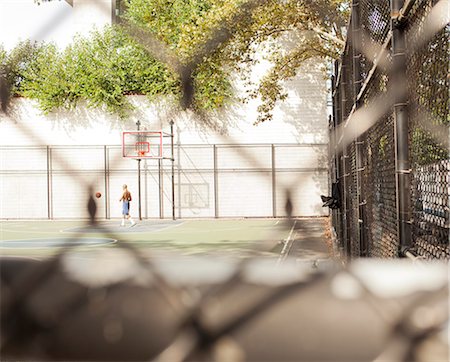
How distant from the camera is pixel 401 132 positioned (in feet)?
6.30

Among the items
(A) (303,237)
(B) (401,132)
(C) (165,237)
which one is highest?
(B) (401,132)

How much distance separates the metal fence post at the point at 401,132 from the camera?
1859mm

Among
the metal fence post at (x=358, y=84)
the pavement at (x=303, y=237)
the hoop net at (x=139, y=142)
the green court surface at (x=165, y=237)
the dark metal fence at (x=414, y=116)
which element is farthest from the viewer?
the metal fence post at (x=358, y=84)

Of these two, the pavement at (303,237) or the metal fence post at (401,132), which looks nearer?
the pavement at (303,237)

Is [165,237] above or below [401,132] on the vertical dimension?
below

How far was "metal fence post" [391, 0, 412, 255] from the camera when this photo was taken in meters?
1.86

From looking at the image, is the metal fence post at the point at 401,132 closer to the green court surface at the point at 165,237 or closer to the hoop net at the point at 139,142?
the green court surface at the point at 165,237

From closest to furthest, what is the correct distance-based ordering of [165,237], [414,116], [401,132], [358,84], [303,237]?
[401,132], [414,116], [358,84], [303,237], [165,237]

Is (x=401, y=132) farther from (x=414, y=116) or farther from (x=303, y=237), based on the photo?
(x=303, y=237)

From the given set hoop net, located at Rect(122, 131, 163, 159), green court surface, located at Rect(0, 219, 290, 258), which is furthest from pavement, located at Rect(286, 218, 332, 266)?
hoop net, located at Rect(122, 131, 163, 159)

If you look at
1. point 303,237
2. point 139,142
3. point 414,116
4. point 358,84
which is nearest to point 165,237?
point 303,237

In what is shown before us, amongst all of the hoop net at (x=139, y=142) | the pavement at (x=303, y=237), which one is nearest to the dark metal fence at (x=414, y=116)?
the pavement at (x=303, y=237)

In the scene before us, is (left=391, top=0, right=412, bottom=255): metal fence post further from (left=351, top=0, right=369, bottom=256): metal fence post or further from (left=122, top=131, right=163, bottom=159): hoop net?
(left=351, top=0, right=369, bottom=256): metal fence post

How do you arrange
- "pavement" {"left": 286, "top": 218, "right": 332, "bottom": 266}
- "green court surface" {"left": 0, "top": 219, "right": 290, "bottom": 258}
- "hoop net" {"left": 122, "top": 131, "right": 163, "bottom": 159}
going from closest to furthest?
1. "green court surface" {"left": 0, "top": 219, "right": 290, "bottom": 258}
2. "pavement" {"left": 286, "top": 218, "right": 332, "bottom": 266}
3. "hoop net" {"left": 122, "top": 131, "right": 163, "bottom": 159}
